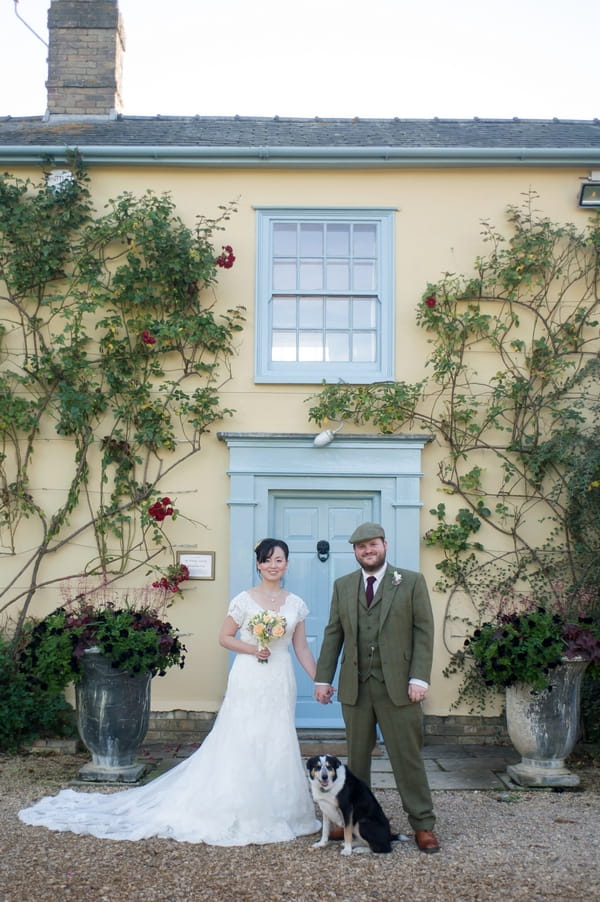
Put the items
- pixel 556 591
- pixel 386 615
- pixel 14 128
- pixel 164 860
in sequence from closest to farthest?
pixel 164 860 → pixel 386 615 → pixel 556 591 → pixel 14 128

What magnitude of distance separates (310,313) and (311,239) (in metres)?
0.69

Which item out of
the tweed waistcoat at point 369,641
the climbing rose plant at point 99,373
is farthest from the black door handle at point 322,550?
the tweed waistcoat at point 369,641

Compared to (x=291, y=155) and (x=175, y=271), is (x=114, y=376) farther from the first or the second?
(x=291, y=155)

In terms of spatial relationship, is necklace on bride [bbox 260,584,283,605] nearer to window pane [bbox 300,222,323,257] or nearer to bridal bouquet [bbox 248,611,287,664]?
bridal bouquet [bbox 248,611,287,664]

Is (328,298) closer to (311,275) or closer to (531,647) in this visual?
(311,275)

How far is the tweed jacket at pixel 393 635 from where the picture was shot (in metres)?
5.01

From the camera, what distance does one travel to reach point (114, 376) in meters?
7.74

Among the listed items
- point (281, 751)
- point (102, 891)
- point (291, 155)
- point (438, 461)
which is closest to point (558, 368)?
point (438, 461)

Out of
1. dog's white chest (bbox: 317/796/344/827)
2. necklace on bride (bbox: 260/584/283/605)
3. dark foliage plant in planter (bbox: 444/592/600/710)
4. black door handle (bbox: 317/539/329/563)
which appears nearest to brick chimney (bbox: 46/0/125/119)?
black door handle (bbox: 317/539/329/563)

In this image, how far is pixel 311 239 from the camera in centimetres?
818

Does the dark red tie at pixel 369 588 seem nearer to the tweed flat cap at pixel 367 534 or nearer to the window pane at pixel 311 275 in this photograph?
the tweed flat cap at pixel 367 534

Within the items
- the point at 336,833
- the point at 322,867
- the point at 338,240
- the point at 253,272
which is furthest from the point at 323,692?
the point at 338,240

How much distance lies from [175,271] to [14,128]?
2.74 metres

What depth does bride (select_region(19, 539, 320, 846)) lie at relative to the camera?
517cm
